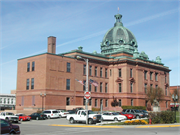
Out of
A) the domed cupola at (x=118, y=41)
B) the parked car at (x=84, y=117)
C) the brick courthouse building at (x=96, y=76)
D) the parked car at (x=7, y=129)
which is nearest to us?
the parked car at (x=7, y=129)

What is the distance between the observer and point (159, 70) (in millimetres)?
81688

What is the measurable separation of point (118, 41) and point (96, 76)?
53.9 feet

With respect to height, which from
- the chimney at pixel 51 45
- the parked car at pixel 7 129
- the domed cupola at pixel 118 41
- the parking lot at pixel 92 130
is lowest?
the parking lot at pixel 92 130

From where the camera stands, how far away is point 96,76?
70188mm

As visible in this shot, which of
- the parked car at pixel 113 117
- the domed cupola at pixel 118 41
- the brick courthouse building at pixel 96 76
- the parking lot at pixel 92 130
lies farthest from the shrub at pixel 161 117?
the domed cupola at pixel 118 41

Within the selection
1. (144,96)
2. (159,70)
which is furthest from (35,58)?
(159,70)

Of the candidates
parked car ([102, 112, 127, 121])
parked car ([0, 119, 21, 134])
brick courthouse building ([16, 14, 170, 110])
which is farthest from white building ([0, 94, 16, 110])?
parked car ([0, 119, 21, 134])

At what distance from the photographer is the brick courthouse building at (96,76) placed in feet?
198

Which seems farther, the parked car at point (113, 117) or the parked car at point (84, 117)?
the parked car at point (113, 117)

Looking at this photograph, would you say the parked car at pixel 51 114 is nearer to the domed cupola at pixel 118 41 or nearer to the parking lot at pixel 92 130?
the parking lot at pixel 92 130

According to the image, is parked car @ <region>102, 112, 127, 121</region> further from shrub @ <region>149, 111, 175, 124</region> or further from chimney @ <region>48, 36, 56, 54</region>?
chimney @ <region>48, 36, 56, 54</region>

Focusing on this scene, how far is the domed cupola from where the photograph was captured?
8056 centimetres

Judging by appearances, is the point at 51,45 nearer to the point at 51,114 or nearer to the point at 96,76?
the point at 96,76

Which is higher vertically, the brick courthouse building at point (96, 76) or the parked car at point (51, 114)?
the brick courthouse building at point (96, 76)
